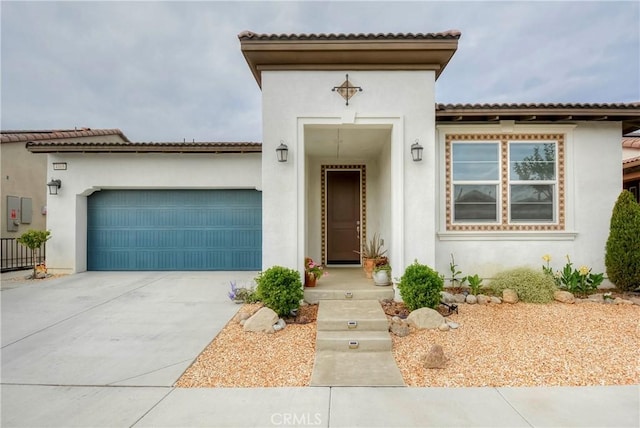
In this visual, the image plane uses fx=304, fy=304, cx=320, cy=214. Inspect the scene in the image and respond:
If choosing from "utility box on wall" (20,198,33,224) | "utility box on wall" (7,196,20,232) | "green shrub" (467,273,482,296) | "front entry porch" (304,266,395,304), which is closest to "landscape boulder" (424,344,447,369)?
"front entry porch" (304,266,395,304)

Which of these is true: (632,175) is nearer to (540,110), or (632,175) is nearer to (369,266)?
(540,110)

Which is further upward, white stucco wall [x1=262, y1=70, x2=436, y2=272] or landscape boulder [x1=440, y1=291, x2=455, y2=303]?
white stucco wall [x1=262, y1=70, x2=436, y2=272]

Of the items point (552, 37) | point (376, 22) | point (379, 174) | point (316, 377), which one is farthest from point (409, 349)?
point (552, 37)

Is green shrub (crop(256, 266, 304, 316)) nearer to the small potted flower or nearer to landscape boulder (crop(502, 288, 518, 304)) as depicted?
the small potted flower

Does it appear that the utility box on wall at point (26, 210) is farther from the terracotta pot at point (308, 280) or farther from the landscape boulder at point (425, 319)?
the landscape boulder at point (425, 319)

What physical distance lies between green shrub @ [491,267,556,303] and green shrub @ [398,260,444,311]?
2.07 metres

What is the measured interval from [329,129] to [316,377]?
14.3 feet

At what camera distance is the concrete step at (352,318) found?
14.2ft

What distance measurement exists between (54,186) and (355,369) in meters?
9.64

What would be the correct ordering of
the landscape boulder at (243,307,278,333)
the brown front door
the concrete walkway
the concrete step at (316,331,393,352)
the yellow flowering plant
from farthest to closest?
the brown front door
the yellow flowering plant
the landscape boulder at (243,307,278,333)
the concrete step at (316,331,393,352)
the concrete walkway

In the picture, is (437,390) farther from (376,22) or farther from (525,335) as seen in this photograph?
(376,22)

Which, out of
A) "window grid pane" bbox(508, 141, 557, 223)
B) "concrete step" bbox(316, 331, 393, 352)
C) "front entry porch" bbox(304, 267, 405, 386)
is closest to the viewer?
"front entry porch" bbox(304, 267, 405, 386)

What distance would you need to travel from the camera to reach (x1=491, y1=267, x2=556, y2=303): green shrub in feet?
18.9

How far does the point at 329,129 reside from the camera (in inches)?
235
